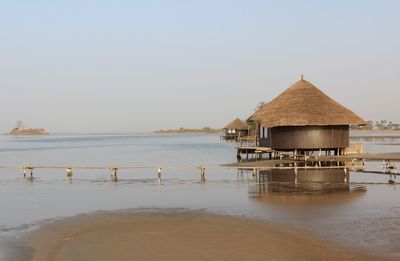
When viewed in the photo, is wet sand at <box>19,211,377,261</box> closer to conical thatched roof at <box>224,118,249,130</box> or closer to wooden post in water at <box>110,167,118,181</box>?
wooden post in water at <box>110,167,118,181</box>

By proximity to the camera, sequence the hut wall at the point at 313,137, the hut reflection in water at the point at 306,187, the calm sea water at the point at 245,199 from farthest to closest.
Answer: the hut wall at the point at 313,137 → the hut reflection in water at the point at 306,187 → the calm sea water at the point at 245,199

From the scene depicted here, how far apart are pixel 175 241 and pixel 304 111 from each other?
945 inches

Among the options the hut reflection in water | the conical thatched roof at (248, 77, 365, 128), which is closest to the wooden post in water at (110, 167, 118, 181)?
the hut reflection in water

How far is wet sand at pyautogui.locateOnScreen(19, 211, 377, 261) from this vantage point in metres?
11.6

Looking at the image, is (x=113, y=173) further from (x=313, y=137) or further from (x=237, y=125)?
(x=237, y=125)

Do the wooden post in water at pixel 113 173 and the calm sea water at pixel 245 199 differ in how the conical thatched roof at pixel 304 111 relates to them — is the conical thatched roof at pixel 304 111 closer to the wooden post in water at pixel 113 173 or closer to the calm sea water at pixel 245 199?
the calm sea water at pixel 245 199

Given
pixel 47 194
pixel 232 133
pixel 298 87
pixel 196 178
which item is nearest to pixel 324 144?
pixel 298 87

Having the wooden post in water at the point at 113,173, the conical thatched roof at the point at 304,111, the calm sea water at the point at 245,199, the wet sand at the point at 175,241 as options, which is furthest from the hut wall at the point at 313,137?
the wet sand at the point at 175,241

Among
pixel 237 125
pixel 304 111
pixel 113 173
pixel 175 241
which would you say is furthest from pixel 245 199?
pixel 237 125

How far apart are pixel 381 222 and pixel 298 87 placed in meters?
24.1

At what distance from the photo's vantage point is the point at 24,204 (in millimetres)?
21438

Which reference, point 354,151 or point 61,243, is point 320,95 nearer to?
point 354,151

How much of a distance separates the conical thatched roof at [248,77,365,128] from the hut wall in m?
0.96

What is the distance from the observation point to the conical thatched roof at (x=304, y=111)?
34.3 meters
